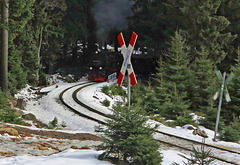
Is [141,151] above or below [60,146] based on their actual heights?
above

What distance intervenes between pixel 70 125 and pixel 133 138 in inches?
389

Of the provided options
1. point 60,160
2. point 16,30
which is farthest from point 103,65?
point 60,160

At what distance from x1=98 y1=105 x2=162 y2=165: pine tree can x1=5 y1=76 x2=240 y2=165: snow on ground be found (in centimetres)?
58

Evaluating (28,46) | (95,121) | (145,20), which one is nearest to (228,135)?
(95,121)

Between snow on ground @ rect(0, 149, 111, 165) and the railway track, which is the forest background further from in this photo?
snow on ground @ rect(0, 149, 111, 165)

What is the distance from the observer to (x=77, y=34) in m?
38.7

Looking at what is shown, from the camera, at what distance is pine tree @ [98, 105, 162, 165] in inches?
216

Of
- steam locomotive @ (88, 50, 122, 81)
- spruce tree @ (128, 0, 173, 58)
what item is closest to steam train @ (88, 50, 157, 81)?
steam locomotive @ (88, 50, 122, 81)

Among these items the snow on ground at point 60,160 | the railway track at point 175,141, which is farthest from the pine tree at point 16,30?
the snow on ground at point 60,160

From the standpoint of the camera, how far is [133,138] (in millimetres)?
5453

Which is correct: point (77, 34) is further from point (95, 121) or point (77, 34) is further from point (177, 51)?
point (95, 121)

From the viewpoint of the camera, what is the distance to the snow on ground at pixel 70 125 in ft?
18.7

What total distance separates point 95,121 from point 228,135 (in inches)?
307

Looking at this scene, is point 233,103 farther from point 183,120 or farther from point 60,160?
point 60,160
